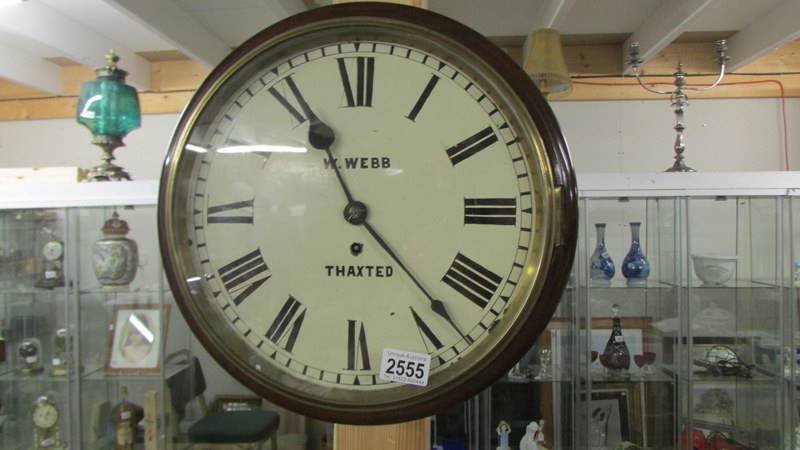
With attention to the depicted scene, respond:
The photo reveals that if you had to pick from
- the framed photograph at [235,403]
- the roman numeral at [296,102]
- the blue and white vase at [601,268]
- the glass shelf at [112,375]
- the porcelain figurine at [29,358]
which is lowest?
the framed photograph at [235,403]

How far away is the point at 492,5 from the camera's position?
7.11 feet

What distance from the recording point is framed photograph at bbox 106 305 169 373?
189 cm

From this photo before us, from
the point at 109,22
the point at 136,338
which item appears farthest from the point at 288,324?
the point at 109,22

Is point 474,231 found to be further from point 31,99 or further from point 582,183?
point 31,99

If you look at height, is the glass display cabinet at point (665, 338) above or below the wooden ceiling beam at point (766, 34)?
below

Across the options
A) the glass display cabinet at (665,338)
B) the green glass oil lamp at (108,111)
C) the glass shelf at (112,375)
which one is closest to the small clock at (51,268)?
the glass shelf at (112,375)

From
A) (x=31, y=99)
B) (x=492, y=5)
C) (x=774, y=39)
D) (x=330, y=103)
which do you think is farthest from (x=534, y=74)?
(x=31, y=99)

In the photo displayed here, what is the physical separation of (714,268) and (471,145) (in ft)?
5.98

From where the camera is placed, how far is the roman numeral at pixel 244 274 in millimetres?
574

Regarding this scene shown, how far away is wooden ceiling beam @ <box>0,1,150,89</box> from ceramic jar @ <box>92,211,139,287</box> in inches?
37.5

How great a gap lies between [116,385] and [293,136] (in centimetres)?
178

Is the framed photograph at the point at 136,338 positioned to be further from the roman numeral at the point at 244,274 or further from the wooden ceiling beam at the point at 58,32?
the roman numeral at the point at 244,274

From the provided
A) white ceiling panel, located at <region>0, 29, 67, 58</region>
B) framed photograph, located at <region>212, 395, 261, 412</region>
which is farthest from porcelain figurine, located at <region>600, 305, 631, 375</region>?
white ceiling panel, located at <region>0, 29, 67, 58</region>

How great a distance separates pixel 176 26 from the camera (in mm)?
1995
